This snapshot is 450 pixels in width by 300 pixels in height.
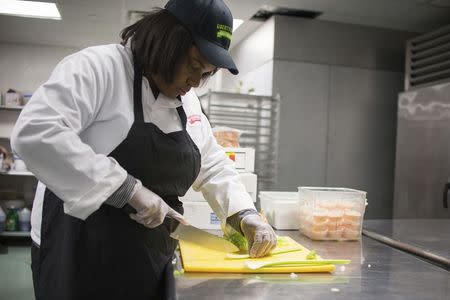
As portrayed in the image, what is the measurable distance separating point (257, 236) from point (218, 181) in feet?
0.85

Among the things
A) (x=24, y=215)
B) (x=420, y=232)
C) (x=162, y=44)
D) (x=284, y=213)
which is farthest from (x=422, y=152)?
(x=24, y=215)

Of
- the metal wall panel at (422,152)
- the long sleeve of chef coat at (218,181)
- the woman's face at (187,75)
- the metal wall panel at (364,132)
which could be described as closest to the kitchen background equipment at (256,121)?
the metal wall panel at (364,132)

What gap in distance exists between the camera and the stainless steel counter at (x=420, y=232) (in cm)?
153

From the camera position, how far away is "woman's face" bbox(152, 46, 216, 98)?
112 cm

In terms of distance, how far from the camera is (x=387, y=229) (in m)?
1.88

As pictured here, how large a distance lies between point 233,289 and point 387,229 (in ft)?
3.65

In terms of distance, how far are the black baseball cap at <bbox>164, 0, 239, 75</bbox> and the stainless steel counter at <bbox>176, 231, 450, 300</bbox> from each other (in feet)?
1.76

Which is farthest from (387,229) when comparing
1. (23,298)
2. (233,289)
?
(23,298)

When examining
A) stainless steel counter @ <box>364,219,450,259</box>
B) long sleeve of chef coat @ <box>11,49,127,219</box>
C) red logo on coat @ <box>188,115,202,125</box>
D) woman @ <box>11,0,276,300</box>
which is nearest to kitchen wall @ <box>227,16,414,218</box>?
stainless steel counter @ <box>364,219,450,259</box>

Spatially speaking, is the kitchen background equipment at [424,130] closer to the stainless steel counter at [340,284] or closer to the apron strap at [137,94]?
the stainless steel counter at [340,284]

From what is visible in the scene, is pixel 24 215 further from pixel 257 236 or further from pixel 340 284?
pixel 340 284

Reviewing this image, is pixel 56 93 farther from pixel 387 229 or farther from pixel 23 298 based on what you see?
pixel 23 298

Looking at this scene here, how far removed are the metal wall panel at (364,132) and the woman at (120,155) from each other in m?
2.65

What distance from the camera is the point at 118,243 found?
→ 1.11 m
